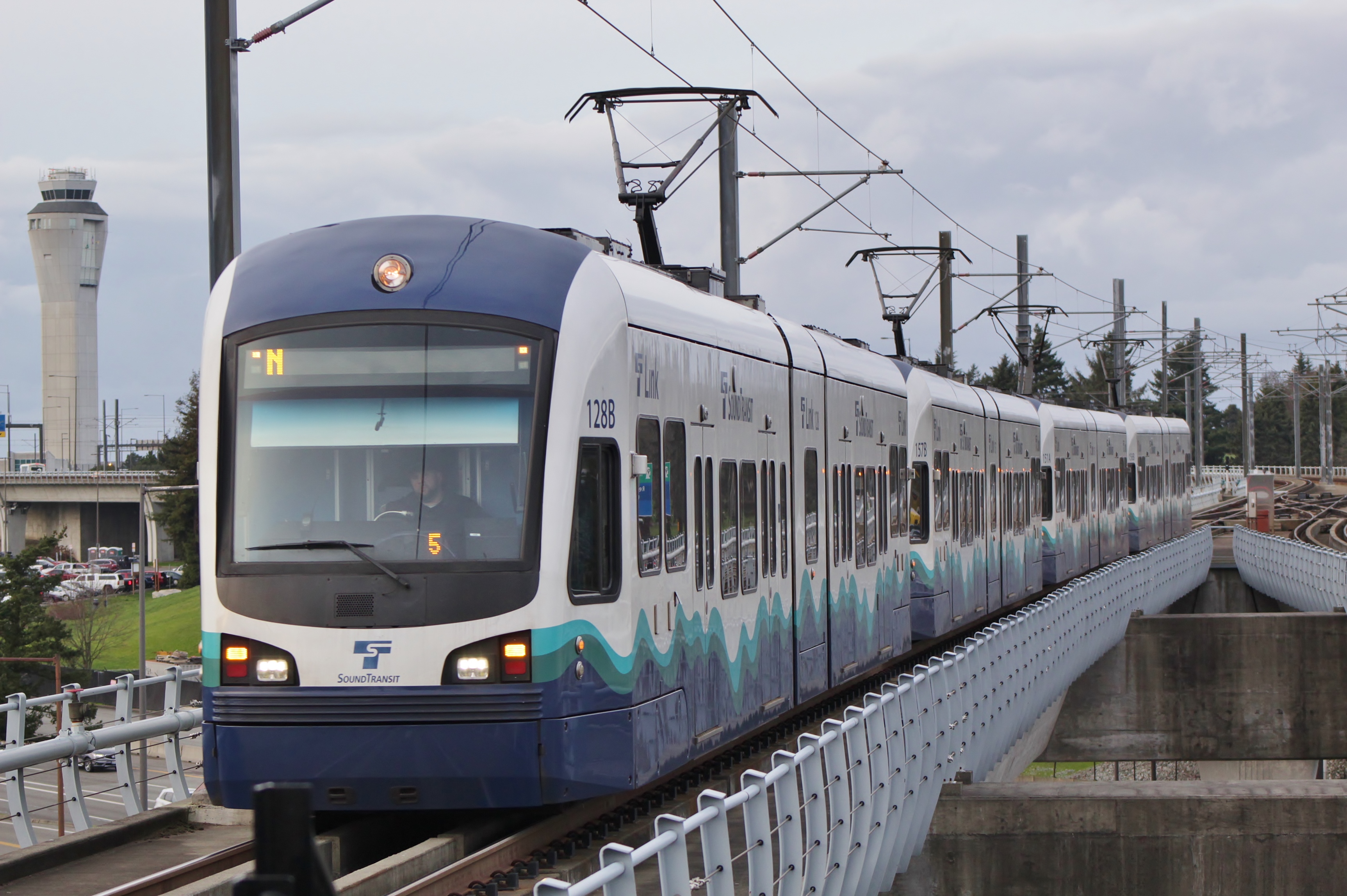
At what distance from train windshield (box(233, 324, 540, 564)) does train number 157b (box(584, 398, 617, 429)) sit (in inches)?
15.6

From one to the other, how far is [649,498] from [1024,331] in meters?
30.7

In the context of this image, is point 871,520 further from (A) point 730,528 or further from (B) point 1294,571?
(B) point 1294,571

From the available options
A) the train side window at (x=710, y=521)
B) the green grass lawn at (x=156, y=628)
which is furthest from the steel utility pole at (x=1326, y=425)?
the train side window at (x=710, y=521)

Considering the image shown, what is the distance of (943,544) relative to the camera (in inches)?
849

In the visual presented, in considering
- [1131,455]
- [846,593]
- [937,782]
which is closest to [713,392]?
[937,782]

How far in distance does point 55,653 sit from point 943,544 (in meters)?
42.5

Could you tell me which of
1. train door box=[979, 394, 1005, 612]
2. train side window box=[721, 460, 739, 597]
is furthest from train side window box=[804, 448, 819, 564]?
train door box=[979, 394, 1005, 612]

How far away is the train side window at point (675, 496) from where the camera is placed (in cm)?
1041

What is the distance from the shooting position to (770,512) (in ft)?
42.5

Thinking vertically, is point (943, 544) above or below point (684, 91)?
below

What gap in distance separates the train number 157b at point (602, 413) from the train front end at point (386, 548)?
1.09 ft

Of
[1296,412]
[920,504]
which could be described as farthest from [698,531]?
[1296,412]

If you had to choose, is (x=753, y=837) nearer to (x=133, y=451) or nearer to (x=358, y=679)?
(x=358, y=679)

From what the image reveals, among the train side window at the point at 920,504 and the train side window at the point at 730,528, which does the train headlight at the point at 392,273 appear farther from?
the train side window at the point at 920,504
